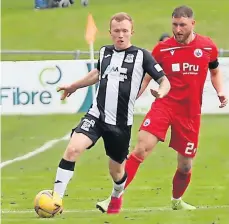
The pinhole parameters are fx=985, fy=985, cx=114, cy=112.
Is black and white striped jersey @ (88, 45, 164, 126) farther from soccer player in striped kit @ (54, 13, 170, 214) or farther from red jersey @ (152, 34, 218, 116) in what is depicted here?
red jersey @ (152, 34, 218, 116)

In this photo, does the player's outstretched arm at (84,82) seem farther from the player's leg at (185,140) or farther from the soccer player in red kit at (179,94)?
the player's leg at (185,140)

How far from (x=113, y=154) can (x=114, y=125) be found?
35 centimetres

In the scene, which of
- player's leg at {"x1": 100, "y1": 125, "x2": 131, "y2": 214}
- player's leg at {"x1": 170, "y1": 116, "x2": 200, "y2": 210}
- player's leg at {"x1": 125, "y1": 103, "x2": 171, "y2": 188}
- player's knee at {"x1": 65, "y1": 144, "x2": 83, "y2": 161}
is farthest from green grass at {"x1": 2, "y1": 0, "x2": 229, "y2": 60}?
player's knee at {"x1": 65, "y1": 144, "x2": 83, "y2": 161}

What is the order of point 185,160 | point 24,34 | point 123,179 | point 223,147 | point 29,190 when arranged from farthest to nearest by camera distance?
point 24,34 < point 223,147 < point 29,190 < point 185,160 < point 123,179

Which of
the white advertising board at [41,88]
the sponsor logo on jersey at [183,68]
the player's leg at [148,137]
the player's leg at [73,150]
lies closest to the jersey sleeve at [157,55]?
the sponsor logo on jersey at [183,68]

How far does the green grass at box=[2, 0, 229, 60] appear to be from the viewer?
43.8 metres

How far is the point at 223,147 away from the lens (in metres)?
18.8

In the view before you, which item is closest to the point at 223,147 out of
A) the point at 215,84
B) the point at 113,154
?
the point at 215,84

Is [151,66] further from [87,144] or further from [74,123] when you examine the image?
[74,123]

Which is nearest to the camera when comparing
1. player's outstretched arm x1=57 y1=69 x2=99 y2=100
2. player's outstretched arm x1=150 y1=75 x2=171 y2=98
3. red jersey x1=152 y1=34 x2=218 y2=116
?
player's outstretched arm x1=150 y1=75 x2=171 y2=98

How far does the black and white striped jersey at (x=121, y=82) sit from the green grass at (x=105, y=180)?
1.07 meters

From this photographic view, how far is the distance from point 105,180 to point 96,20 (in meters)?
31.7

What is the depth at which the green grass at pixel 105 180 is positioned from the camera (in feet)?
33.8

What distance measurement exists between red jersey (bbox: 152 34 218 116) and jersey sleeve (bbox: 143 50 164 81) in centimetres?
100
